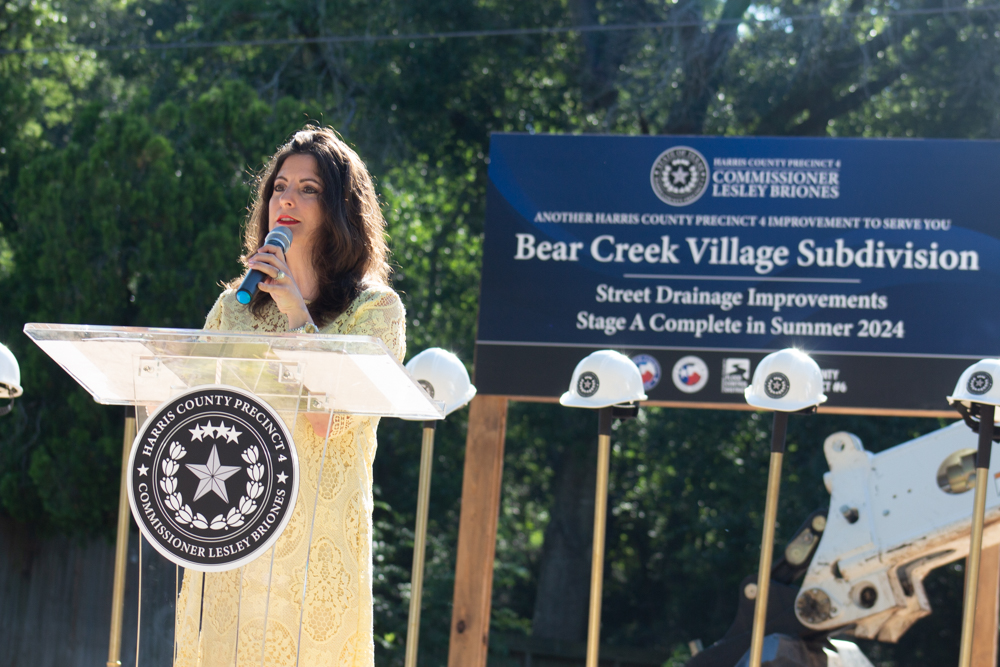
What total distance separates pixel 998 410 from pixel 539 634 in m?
8.81

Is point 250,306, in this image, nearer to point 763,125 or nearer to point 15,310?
point 15,310

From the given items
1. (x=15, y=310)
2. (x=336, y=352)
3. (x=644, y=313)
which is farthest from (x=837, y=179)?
(x=15, y=310)

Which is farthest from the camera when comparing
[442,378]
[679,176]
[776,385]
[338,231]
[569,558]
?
[569,558]

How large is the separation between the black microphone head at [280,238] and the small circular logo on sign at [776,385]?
1.57m

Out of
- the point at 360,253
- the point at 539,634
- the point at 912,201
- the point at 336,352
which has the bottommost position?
the point at 539,634

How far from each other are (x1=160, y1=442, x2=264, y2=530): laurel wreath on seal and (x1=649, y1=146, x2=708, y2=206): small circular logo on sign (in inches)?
136

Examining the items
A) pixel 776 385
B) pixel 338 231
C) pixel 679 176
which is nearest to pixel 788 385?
pixel 776 385

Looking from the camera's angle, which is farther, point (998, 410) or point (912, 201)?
point (912, 201)

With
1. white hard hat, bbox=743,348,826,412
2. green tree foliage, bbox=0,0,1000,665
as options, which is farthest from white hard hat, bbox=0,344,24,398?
green tree foliage, bbox=0,0,1000,665

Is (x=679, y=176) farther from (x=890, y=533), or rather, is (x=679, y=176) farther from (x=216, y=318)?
(x=216, y=318)

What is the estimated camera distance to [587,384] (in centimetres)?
322

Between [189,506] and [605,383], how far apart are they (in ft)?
5.68

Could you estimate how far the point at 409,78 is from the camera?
10.6 meters

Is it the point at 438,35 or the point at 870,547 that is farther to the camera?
the point at 438,35
